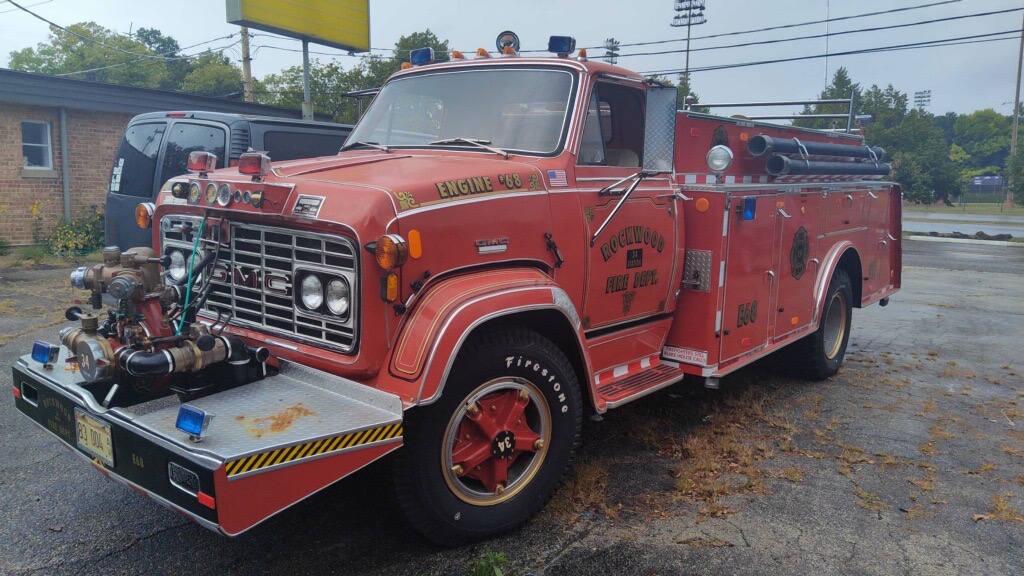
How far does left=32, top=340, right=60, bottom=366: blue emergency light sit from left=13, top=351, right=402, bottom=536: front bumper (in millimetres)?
105

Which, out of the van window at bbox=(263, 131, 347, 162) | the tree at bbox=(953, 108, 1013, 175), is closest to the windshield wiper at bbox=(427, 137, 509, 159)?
the van window at bbox=(263, 131, 347, 162)

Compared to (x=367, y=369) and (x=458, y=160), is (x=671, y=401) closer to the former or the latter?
(x=458, y=160)

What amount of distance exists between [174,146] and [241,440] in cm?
600

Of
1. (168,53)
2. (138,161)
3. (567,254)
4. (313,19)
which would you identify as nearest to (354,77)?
(313,19)

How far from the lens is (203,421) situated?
263 cm

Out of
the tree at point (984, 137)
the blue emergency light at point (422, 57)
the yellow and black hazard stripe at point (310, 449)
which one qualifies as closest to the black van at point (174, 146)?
the blue emergency light at point (422, 57)

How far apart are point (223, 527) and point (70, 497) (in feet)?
6.62

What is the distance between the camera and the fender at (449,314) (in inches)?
119

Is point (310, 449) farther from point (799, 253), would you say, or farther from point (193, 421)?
point (799, 253)

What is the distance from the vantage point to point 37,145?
589 inches

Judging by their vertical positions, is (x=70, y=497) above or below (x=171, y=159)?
below

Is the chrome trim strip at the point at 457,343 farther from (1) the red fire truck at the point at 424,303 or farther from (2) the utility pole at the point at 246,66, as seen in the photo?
(2) the utility pole at the point at 246,66

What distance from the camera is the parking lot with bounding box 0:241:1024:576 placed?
3404 mm

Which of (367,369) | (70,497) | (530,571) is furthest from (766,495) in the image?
(70,497)
